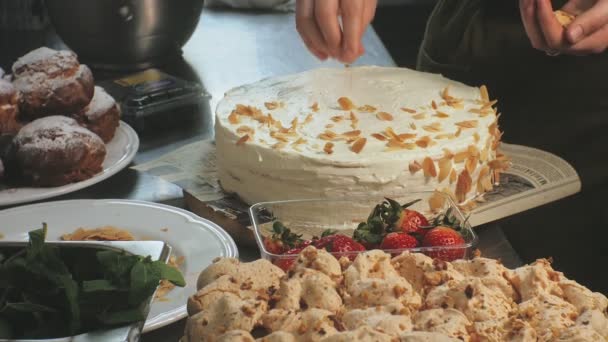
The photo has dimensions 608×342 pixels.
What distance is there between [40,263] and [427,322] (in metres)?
0.44

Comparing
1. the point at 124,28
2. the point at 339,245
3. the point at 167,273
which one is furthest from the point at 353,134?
the point at 124,28

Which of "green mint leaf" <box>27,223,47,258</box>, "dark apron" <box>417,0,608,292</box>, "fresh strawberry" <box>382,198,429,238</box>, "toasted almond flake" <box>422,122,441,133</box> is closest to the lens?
"green mint leaf" <box>27,223,47,258</box>

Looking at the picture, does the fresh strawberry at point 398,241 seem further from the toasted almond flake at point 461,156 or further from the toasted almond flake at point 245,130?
the toasted almond flake at point 245,130

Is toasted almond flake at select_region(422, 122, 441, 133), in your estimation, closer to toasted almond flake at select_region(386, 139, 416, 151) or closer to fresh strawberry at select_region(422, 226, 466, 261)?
toasted almond flake at select_region(386, 139, 416, 151)

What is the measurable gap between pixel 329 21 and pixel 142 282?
97cm

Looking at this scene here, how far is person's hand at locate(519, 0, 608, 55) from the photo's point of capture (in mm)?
1737

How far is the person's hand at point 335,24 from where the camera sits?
5.77ft

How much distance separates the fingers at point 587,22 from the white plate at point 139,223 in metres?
0.81

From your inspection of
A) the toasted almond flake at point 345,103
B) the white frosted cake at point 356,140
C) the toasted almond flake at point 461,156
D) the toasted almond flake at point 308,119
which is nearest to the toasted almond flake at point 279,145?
the white frosted cake at point 356,140

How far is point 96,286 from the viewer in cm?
91

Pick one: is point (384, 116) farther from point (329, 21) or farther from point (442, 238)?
point (442, 238)

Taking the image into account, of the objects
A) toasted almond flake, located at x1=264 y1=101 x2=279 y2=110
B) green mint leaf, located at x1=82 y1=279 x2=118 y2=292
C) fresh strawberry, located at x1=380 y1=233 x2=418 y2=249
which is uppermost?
green mint leaf, located at x1=82 y1=279 x2=118 y2=292

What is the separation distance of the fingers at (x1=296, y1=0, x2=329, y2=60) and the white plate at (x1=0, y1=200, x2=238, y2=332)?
0.48m

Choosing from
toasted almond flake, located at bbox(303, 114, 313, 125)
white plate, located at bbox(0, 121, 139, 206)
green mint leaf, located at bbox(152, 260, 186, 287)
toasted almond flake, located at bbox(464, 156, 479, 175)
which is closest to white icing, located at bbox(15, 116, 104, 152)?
white plate, located at bbox(0, 121, 139, 206)
